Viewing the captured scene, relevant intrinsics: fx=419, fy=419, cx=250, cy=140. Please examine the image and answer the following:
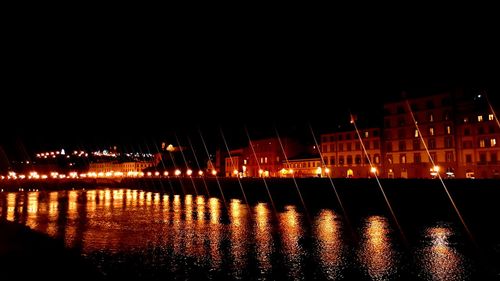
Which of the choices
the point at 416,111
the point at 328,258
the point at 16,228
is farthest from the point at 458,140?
the point at 16,228

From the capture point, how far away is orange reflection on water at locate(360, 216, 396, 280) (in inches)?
708

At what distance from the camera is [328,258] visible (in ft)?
66.5

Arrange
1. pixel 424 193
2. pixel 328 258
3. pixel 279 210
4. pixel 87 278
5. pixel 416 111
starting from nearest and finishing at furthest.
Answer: pixel 87 278
pixel 328 258
pixel 424 193
pixel 279 210
pixel 416 111

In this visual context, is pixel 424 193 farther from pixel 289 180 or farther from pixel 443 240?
pixel 289 180

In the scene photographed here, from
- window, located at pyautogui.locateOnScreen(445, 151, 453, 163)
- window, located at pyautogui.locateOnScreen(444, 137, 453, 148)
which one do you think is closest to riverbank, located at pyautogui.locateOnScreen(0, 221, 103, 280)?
window, located at pyautogui.locateOnScreen(445, 151, 453, 163)

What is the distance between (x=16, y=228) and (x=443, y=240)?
82.6 ft

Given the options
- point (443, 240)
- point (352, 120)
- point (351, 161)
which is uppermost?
point (352, 120)

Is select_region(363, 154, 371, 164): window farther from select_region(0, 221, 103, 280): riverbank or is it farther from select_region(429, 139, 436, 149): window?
select_region(0, 221, 103, 280): riverbank

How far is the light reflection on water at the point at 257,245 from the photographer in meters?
18.1

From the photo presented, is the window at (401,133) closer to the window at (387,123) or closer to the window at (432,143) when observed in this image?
the window at (387,123)

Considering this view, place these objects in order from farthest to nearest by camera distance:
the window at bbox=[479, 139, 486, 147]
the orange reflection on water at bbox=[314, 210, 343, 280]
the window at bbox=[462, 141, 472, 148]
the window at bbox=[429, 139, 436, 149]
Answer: the window at bbox=[429, 139, 436, 149], the window at bbox=[462, 141, 472, 148], the window at bbox=[479, 139, 486, 147], the orange reflection on water at bbox=[314, 210, 343, 280]

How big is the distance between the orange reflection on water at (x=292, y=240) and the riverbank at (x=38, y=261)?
8.21m

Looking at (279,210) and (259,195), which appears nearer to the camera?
(279,210)

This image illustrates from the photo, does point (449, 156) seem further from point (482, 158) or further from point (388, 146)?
point (388, 146)
